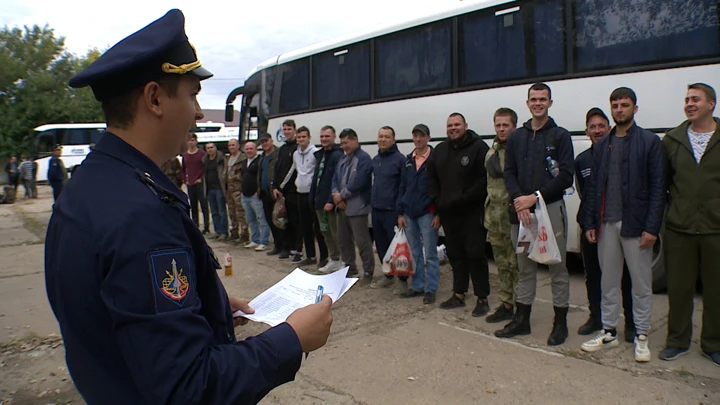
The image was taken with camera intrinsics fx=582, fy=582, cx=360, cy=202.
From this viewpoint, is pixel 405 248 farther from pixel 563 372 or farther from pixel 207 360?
pixel 207 360

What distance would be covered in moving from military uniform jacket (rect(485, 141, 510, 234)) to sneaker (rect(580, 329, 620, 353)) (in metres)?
1.22

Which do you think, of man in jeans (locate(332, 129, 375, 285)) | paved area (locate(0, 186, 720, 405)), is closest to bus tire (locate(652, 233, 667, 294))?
paved area (locate(0, 186, 720, 405))

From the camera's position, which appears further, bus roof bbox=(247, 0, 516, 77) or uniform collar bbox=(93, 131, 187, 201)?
bus roof bbox=(247, 0, 516, 77)

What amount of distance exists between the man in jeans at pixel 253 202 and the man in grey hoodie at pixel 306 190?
1.08 meters

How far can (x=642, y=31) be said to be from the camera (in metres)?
6.34

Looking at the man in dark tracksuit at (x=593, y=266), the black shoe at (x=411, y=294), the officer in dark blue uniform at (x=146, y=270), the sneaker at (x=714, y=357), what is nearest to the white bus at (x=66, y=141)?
the black shoe at (x=411, y=294)

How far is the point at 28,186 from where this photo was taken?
2320 cm

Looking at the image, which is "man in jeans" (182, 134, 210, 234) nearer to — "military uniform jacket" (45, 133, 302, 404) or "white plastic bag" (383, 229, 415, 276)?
"white plastic bag" (383, 229, 415, 276)

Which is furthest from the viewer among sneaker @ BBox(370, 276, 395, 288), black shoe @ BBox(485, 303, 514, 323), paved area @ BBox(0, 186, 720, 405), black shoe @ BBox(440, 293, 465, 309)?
sneaker @ BBox(370, 276, 395, 288)

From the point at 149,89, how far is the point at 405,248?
17.4 ft

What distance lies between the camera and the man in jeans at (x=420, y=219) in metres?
6.41

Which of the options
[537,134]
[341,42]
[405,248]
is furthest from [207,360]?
[341,42]

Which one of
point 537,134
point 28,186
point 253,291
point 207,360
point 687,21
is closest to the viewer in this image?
point 207,360

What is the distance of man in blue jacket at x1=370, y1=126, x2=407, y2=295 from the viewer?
6871mm
